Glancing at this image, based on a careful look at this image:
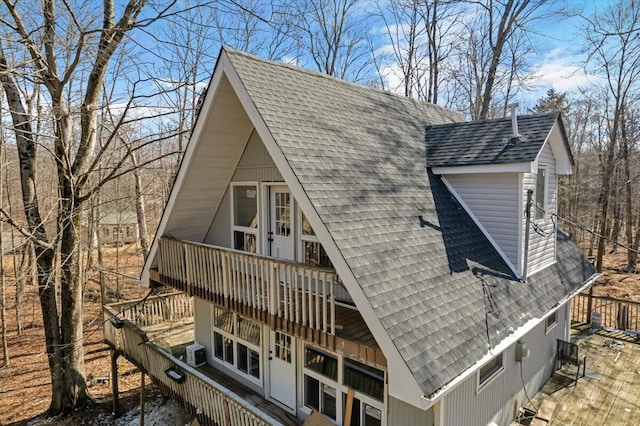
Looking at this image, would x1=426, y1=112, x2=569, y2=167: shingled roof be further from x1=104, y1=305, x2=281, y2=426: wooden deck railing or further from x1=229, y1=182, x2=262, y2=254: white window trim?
x1=104, y1=305, x2=281, y2=426: wooden deck railing

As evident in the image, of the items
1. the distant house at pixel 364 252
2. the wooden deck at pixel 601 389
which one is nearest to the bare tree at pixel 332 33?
the distant house at pixel 364 252

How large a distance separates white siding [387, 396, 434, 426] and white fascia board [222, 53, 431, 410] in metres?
1.50

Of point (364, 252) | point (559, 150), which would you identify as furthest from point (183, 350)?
point (559, 150)

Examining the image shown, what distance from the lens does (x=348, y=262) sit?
4.59m

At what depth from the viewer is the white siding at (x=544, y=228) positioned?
7450 mm

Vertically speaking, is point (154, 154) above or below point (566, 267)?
above

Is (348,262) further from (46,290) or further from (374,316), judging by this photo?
(46,290)

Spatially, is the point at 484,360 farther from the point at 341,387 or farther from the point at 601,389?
the point at 601,389

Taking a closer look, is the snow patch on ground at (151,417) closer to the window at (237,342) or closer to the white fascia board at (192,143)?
the window at (237,342)

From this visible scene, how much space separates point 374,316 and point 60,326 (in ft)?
33.9

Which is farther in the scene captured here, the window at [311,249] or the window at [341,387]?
the window at [311,249]

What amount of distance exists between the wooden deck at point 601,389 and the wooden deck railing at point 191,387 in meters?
5.70

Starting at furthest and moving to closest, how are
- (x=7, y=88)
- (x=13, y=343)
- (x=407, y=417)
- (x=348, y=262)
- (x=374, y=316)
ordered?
(x=13, y=343) → (x=7, y=88) → (x=407, y=417) → (x=348, y=262) → (x=374, y=316)

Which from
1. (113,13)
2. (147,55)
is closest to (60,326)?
(147,55)
